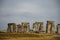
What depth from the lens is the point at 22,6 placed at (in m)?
4.05

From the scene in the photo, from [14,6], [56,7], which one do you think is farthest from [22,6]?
[56,7]

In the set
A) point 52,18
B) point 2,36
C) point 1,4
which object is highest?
point 1,4

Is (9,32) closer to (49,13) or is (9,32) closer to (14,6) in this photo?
(14,6)

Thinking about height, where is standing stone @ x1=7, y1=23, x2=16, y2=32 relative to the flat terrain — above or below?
above

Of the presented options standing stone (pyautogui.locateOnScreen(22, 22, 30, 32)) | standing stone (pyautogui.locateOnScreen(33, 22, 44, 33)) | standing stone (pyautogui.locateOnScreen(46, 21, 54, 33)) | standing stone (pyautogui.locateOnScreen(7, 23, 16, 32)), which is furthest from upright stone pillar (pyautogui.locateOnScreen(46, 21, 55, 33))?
standing stone (pyautogui.locateOnScreen(7, 23, 16, 32))

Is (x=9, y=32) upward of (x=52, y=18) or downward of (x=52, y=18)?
downward

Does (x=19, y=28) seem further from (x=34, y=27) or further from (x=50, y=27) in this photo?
(x=50, y=27)

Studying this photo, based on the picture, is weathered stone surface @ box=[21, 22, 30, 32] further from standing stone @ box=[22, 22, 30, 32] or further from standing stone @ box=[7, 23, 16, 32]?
standing stone @ box=[7, 23, 16, 32]

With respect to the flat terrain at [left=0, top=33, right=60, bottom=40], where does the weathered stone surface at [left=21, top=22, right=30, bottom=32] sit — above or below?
above

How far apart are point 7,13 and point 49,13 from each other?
805 mm

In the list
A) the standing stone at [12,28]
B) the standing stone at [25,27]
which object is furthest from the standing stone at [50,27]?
the standing stone at [12,28]

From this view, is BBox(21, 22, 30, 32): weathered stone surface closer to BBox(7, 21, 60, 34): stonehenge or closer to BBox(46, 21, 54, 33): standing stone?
BBox(7, 21, 60, 34): stonehenge

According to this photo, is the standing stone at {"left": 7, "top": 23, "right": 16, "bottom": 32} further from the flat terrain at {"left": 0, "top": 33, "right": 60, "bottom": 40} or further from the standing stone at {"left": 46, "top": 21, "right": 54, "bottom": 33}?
the standing stone at {"left": 46, "top": 21, "right": 54, "bottom": 33}

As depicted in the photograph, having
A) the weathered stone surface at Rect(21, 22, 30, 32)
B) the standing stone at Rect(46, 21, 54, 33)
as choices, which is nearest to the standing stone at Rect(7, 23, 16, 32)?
the weathered stone surface at Rect(21, 22, 30, 32)
